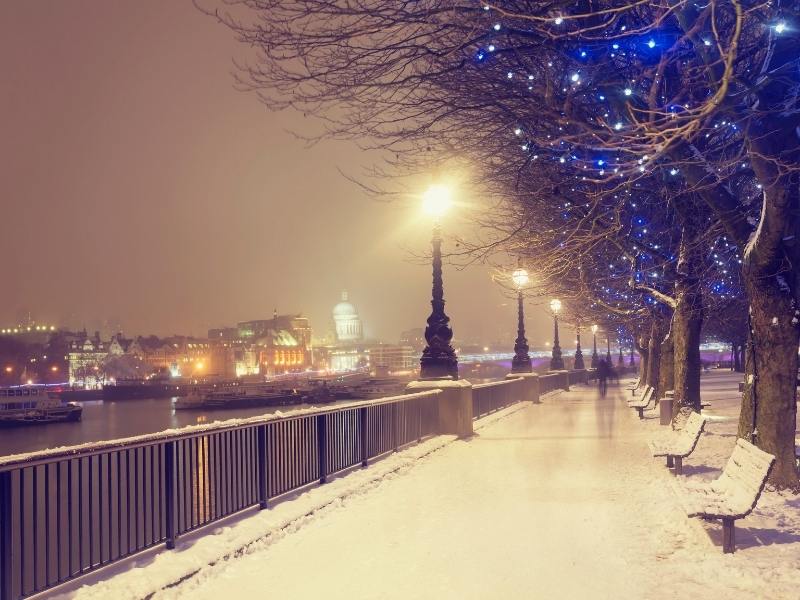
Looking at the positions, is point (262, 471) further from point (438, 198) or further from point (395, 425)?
A: point (438, 198)

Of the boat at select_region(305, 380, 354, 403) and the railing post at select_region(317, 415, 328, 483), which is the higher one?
the railing post at select_region(317, 415, 328, 483)

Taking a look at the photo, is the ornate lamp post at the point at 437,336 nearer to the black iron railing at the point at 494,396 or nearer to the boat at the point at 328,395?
the black iron railing at the point at 494,396

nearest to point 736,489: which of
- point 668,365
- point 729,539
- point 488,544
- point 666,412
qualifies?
point 729,539

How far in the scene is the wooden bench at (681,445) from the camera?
1227cm

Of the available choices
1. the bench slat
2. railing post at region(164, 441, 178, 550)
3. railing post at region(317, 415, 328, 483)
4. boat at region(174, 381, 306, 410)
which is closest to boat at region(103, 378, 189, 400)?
boat at region(174, 381, 306, 410)

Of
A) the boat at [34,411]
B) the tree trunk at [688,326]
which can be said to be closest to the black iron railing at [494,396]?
the tree trunk at [688,326]

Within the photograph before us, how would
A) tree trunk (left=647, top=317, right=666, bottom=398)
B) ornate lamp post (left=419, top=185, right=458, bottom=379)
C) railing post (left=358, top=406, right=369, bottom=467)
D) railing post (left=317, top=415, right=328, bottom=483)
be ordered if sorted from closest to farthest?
railing post (left=317, top=415, right=328, bottom=483) < railing post (left=358, top=406, right=369, bottom=467) < ornate lamp post (left=419, top=185, right=458, bottom=379) < tree trunk (left=647, top=317, right=666, bottom=398)

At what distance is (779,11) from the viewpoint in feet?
26.4

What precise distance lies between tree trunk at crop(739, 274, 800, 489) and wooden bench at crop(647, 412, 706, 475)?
1.37m

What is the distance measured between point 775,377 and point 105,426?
7008cm

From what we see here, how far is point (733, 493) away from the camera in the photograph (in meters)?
8.25

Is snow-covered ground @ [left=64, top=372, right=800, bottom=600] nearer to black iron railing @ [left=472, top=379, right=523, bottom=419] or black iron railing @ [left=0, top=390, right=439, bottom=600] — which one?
black iron railing @ [left=0, top=390, right=439, bottom=600]

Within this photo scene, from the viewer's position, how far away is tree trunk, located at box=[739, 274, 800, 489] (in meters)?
10.6

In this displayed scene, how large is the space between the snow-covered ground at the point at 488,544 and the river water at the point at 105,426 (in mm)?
38356
